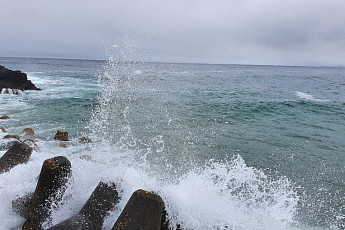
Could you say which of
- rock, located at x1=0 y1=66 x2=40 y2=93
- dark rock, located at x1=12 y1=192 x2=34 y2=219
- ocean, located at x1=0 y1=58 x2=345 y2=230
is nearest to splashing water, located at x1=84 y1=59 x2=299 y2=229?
ocean, located at x1=0 y1=58 x2=345 y2=230

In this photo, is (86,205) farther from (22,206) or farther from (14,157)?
(14,157)

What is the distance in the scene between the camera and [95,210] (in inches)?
155

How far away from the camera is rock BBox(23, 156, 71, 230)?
400 centimetres

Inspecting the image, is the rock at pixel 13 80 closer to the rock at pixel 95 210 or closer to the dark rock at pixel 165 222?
the rock at pixel 95 210

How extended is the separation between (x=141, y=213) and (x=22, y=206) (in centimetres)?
242

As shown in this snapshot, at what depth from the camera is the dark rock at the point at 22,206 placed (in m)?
4.28

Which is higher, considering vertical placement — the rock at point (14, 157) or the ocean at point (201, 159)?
the rock at point (14, 157)

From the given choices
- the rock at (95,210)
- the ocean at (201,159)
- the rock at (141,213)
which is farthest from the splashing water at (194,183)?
the rock at (141,213)

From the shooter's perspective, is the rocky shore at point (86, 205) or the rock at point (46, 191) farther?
the rock at point (46, 191)

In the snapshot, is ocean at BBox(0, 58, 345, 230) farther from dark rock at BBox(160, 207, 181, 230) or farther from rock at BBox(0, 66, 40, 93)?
rock at BBox(0, 66, 40, 93)

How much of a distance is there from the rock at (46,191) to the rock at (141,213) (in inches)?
58.7

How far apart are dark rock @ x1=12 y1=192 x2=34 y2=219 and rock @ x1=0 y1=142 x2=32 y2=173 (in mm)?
1124

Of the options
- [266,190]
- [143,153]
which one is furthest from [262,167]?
[143,153]

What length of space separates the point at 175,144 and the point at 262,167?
3863 millimetres
